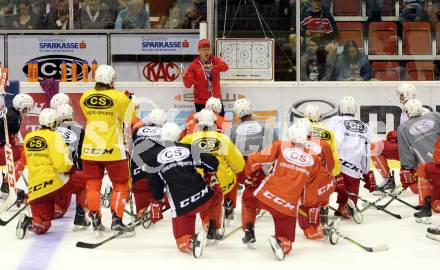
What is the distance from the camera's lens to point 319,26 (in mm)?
11391

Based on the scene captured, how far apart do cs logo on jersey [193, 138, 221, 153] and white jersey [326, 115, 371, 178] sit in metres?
1.33

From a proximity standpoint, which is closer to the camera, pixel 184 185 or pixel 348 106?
pixel 184 185

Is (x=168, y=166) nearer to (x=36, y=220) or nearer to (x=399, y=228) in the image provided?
(x=36, y=220)

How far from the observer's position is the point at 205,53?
10.5m

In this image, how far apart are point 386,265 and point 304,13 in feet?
18.2

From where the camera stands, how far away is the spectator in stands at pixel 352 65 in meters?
11.0

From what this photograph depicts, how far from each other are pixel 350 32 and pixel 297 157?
5609 millimetres

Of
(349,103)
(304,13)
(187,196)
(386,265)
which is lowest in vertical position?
(386,265)

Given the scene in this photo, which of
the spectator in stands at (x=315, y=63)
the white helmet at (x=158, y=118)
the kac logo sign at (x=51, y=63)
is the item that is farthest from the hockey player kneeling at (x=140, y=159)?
the kac logo sign at (x=51, y=63)

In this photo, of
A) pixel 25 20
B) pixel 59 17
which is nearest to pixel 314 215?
pixel 59 17

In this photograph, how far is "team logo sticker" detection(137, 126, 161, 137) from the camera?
24.1 ft

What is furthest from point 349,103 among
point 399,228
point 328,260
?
point 328,260

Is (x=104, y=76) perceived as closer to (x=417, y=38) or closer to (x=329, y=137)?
(x=329, y=137)

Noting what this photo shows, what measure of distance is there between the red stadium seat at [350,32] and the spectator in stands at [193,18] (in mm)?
1813
